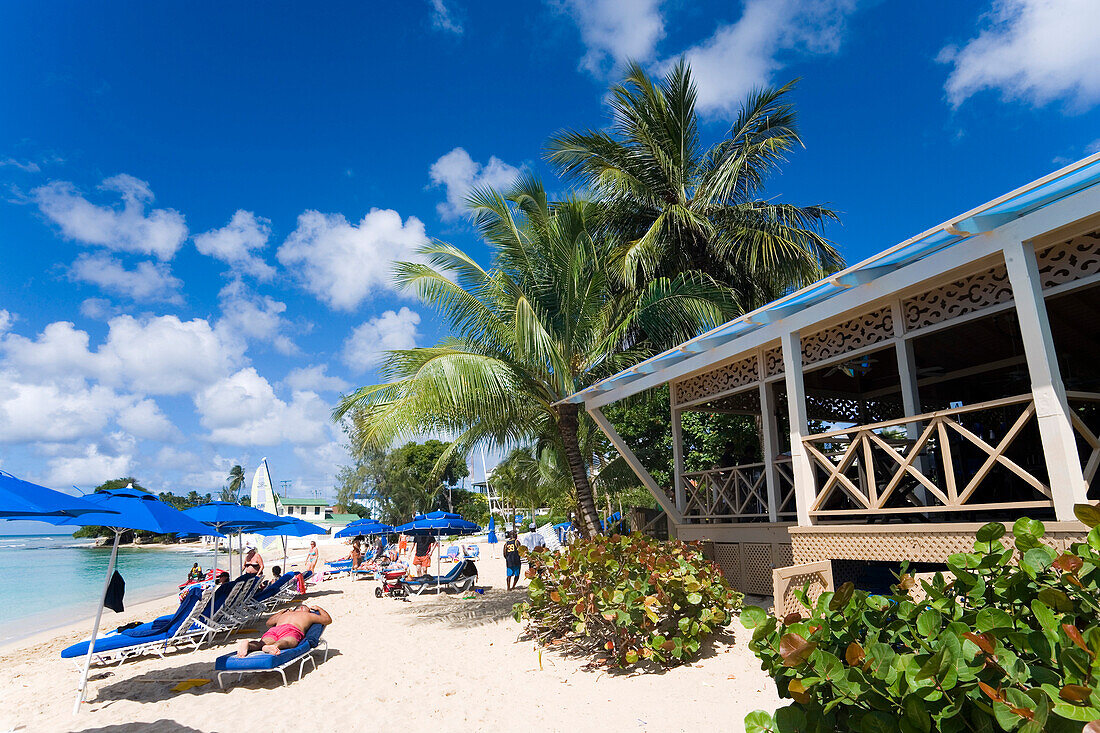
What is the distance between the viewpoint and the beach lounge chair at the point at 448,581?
591 inches

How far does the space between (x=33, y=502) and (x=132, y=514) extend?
2.50m

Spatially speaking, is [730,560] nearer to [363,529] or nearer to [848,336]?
[848,336]

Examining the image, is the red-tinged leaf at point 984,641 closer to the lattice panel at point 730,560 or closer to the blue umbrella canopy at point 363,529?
the lattice panel at point 730,560

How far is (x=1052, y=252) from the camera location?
532 cm

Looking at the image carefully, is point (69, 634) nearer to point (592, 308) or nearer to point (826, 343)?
point (592, 308)

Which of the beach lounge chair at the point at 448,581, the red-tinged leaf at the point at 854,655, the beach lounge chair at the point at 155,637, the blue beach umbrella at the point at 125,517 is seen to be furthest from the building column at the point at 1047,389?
the beach lounge chair at the point at 448,581

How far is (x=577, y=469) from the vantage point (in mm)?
10828

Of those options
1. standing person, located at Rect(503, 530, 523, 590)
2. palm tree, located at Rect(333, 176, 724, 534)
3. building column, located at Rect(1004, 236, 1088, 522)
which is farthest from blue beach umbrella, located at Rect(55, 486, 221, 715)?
standing person, located at Rect(503, 530, 523, 590)

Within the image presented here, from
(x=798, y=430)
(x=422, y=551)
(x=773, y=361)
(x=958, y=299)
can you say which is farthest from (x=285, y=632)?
(x=422, y=551)

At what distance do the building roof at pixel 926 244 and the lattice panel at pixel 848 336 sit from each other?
1.57ft

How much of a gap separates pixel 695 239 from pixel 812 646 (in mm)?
13949

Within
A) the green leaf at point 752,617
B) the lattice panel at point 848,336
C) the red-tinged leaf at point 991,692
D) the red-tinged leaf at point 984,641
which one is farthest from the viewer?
the lattice panel at point 848,336

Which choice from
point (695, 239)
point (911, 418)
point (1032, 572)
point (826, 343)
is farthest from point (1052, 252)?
point (695, 239)

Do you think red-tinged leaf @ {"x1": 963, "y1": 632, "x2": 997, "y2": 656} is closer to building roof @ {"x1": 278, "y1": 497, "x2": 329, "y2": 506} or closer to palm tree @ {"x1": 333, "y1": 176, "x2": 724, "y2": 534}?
palm tree @ {"x1": 333, "y1": 176, "x2": 724, "y2": 534}
